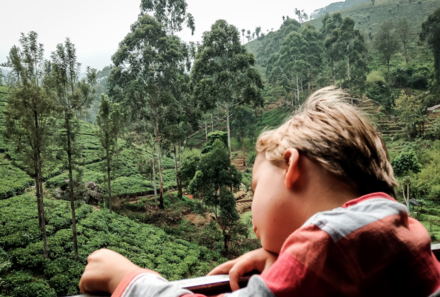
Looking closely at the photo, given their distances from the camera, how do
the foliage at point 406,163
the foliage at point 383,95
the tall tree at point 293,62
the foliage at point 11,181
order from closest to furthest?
1. the foliage at point 11,181
2. the foliage at point 406,163
3. the foliage at point 383,95
4. the tall tree at point 293,62

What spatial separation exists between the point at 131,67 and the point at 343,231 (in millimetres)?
9278

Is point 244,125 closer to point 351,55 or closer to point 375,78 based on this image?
point 351,55

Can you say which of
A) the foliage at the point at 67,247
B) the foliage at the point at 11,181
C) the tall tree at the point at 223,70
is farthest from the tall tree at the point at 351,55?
the foliage at the point at 11,181

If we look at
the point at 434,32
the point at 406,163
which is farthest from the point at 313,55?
the point at 406,163

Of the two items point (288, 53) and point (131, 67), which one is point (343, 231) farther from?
point (288, 53)

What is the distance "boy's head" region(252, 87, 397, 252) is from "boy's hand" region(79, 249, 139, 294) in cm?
20

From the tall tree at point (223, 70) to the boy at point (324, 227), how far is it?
22.3 feet

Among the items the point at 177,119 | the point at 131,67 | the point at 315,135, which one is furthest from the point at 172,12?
the point at 315,135

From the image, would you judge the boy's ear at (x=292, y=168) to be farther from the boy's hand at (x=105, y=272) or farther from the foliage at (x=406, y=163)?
the foliage at (x=406, y=163)

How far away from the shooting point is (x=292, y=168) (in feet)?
1.07

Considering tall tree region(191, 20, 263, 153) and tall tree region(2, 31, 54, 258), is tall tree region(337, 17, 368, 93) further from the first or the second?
tall tree region(2, 31, 54, 258)

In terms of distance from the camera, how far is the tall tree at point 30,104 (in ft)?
11.6

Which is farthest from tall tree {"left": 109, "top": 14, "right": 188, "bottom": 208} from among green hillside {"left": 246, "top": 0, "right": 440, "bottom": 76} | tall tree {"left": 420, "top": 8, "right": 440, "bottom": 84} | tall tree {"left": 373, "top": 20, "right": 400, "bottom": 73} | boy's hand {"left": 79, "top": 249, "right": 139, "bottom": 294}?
tall tree {"left": 373, "top": 20, "right": 400, "bottom": 73}

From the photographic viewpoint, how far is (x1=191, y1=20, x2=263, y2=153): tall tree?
23.8 feet
